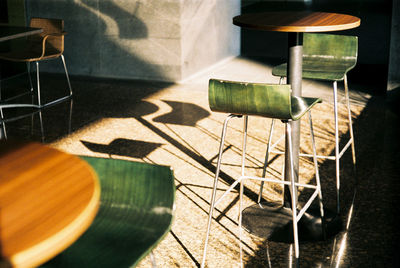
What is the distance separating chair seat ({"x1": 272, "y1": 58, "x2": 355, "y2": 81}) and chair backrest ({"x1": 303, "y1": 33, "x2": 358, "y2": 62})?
0.15 feet

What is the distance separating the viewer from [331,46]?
363 centimetres

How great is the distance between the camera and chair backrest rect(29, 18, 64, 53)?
6098 millimetres

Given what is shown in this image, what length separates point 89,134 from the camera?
502cm

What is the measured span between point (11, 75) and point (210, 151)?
3.95 m

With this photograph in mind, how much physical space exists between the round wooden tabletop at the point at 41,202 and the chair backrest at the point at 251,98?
1.17 m

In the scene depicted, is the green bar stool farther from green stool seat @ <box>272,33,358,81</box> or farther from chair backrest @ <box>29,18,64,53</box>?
chair backrest @ <box>29,18,64,53</box>

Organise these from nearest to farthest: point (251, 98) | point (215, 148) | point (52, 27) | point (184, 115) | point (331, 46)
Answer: point (251, 98) < point (331, 46) < point (215, 148) < point (184, 115) < point (52, 27)

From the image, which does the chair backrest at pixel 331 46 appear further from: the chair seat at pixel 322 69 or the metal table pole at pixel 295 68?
the metal table pole at pixel 295 68

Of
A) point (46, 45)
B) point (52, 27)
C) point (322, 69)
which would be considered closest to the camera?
point (322, 69)

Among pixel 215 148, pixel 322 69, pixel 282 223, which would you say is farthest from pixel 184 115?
pixel 282 223

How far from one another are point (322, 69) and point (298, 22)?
651mm

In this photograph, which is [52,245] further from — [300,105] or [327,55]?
[327,55]

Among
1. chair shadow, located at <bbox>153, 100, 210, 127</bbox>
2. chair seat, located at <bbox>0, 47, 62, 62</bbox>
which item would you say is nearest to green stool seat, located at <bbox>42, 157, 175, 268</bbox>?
chair shadow, located at <bbox>153, 100, 210, 127</bbox>

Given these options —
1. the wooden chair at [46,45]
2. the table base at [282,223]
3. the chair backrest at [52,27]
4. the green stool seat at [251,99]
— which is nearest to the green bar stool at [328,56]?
the table base at [282,223]
